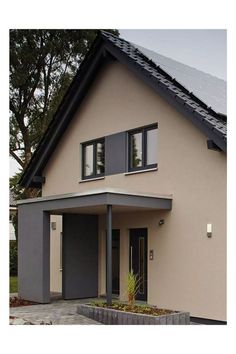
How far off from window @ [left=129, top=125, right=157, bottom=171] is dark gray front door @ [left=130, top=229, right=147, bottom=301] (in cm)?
175

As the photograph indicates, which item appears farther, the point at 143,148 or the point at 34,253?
the point at 34,253

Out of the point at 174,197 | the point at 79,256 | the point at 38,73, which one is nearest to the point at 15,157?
the point at 38,73

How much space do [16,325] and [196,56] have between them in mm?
10978

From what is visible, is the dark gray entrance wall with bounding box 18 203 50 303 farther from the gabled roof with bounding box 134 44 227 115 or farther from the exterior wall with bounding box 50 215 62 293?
the gabled roof with bounding box 134 44 227 115

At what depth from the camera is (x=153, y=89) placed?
1354cm

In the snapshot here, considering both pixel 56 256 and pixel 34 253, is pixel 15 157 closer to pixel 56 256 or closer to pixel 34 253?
pixel 56 256

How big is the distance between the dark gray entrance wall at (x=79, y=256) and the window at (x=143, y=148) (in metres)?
2.52

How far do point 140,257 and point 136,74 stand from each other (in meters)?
4.79

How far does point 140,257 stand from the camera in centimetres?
1416

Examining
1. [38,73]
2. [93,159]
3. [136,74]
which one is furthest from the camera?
[38,73]

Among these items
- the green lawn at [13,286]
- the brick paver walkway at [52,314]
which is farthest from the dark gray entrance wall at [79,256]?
the green lawn at [13,286]
